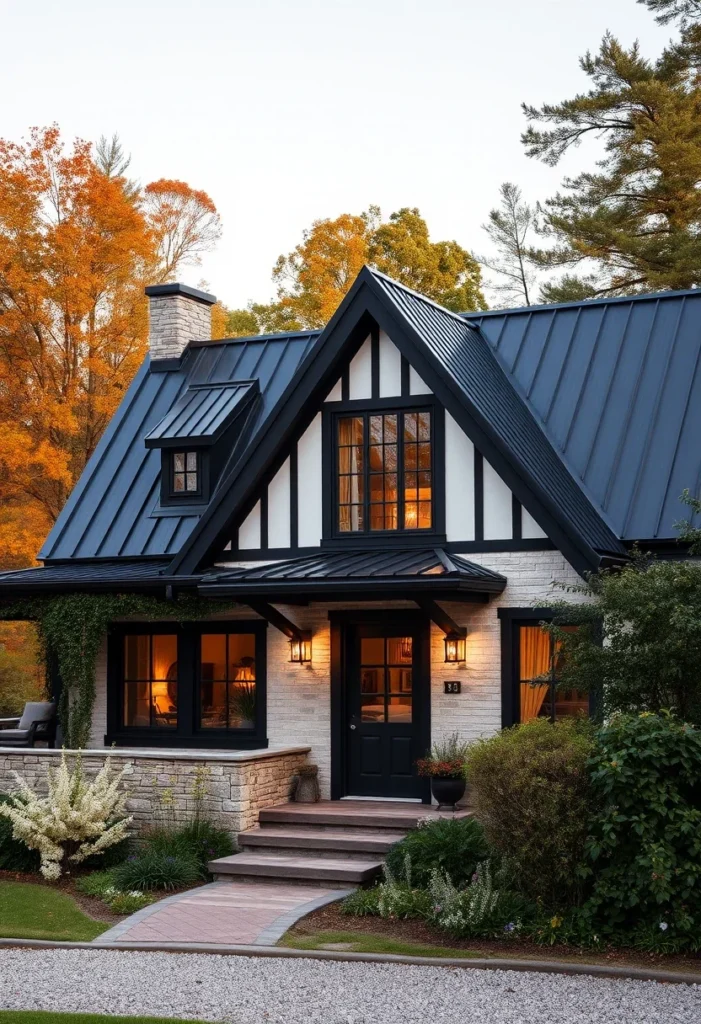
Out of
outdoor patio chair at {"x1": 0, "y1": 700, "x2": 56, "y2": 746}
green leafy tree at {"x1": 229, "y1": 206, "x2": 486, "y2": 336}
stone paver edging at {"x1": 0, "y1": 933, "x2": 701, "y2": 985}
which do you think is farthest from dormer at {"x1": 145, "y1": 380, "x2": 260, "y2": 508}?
green leafy tree at {"x1": 229, "y1": 206, "x2": 486, "y2": 336}

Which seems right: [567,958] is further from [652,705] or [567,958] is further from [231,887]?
[231,887]

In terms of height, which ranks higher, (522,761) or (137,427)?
(137,427)

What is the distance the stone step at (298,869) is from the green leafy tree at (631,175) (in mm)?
18670

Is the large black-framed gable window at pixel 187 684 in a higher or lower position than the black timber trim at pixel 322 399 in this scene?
lower

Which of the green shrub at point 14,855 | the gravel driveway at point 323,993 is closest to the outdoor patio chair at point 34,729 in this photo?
the green shrub at point 14,855

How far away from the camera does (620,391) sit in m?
17.1

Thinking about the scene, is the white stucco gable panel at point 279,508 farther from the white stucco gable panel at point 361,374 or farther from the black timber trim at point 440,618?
the black timber trim at point 440,618

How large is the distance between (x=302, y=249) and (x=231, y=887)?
24.1 metres

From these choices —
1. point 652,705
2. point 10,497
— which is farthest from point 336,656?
point 10,497

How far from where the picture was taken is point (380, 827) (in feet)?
48.5

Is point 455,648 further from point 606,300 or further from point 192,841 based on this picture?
point 606,300

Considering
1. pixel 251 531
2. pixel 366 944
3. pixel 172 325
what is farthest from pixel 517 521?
pixel 172 325

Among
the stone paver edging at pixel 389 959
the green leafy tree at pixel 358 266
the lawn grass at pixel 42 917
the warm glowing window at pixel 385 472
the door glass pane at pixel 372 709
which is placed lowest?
the lawn grass at pixel 42 917

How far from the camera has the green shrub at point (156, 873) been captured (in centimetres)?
1341
